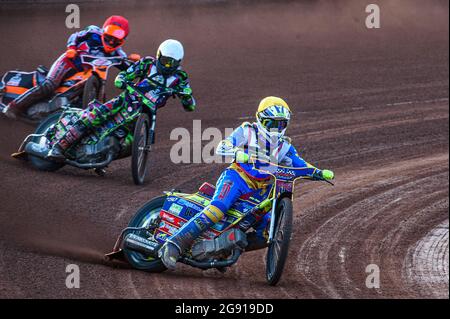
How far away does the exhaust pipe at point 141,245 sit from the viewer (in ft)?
37.5

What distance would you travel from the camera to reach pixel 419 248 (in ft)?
48.5

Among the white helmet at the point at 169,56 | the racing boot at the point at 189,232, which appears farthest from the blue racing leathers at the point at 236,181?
the white helmet at the point at 169,56

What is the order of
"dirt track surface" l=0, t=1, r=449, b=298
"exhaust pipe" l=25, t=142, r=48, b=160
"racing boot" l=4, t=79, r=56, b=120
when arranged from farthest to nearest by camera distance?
"racing boot" l=4, t=79, r=56, b=120, "exhaust pipe" l=25, t=142, r=48, b=160, "dirt track surface" l=0, t=1, r=449, b=298

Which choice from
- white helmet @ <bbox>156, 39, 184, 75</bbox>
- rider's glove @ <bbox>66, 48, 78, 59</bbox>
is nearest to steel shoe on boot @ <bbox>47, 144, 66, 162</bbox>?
white helmet @ <bbox>156, 39, 184, 75</bbox>

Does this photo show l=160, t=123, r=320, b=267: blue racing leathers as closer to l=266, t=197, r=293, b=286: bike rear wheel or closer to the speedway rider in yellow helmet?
the speedway rider in yellow helmet

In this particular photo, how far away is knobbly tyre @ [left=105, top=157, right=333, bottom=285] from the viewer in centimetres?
1113

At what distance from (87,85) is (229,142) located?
5.85m

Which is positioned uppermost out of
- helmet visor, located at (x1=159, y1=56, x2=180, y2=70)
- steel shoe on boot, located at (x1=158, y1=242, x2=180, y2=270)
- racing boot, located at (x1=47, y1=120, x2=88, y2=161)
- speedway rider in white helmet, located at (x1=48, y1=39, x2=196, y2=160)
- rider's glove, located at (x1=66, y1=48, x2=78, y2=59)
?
rider's glove, located at (x1=66, y1=48, x2=78, y2=59)

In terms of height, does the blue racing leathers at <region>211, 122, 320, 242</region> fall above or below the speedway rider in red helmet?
below

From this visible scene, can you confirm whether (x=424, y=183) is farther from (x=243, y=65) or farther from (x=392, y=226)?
(x=243, y=65)

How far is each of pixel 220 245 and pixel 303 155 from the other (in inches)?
291

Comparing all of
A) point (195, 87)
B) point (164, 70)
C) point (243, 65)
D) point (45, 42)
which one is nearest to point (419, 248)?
point (164, 70)

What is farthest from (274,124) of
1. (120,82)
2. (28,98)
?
(28,98)

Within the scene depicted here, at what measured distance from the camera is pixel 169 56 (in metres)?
14.7
